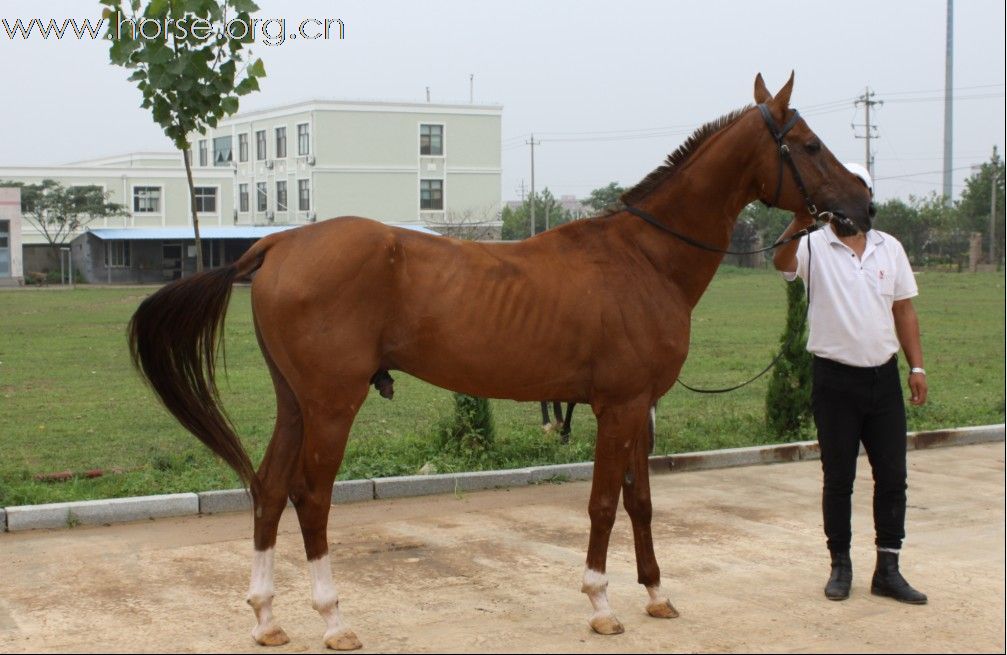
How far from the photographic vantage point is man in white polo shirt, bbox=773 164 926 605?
5.14 metres

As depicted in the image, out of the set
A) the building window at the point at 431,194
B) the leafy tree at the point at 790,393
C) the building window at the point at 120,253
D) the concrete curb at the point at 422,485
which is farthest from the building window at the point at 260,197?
the concrete curb at the point at 422,485

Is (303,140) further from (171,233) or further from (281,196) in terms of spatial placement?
(171,233)

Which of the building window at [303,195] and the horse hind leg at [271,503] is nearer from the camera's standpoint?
the horse hind leg at [271,503]

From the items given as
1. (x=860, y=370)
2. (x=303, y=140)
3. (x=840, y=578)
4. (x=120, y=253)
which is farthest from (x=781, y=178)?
(x=303, y=140)

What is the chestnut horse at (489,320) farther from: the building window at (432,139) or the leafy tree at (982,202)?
the building window at (432,139)

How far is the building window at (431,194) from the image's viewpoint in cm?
6319

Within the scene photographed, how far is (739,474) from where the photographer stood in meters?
8.55

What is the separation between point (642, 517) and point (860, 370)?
1.24 metres

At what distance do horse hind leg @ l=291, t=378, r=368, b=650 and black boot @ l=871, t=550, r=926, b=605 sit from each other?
8.36ft

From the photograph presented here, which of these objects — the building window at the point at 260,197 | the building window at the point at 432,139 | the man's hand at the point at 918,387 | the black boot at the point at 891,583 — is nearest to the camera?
the black boot at the point at 891,583

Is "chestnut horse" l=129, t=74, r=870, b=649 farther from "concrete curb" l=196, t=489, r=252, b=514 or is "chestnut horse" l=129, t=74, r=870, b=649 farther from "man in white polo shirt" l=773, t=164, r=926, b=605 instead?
"concrete curb" l=196, t=489, r=252, b=514

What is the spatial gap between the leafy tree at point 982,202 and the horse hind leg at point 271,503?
2165 inches

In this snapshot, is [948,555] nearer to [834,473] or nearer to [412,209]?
[834,473]

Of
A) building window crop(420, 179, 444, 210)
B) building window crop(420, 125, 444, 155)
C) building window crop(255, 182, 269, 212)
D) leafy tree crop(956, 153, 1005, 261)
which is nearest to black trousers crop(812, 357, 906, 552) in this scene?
leafy tree crop(956, 153, 1005, 261)
